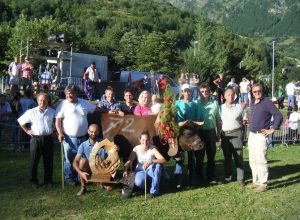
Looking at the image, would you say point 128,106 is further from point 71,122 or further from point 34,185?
point 34,185

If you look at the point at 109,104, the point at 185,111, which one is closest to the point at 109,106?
the point at 109,104

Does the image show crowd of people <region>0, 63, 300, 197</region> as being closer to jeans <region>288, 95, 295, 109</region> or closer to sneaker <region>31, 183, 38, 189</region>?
sneaker <region>31, 183, 38, 189</region>

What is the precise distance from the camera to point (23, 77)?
2088 centimetres

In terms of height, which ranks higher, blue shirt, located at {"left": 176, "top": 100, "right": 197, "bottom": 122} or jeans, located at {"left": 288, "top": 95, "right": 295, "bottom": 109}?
jeans, located at {"left": 288, "top": 95, "right": 295, "bottom": 109}

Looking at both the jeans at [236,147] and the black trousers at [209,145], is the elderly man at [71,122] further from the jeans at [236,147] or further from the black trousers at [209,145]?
the jeans at [236,147]

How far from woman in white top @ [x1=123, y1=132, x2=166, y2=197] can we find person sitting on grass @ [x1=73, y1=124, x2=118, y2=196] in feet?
1.95

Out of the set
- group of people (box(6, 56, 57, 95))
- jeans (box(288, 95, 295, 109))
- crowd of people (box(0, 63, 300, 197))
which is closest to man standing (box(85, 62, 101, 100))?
group of people (box(6, 56, 57, 95))

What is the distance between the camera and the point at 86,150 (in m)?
8.49

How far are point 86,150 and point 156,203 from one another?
1653mm

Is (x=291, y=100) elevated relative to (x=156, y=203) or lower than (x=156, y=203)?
elevated

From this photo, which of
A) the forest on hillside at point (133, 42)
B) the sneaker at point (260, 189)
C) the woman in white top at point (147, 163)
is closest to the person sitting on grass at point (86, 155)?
the woman in white top at point (147, 163)

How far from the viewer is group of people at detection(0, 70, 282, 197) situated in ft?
27.6

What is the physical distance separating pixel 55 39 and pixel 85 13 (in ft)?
371

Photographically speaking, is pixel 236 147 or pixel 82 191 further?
pixel 236 147
